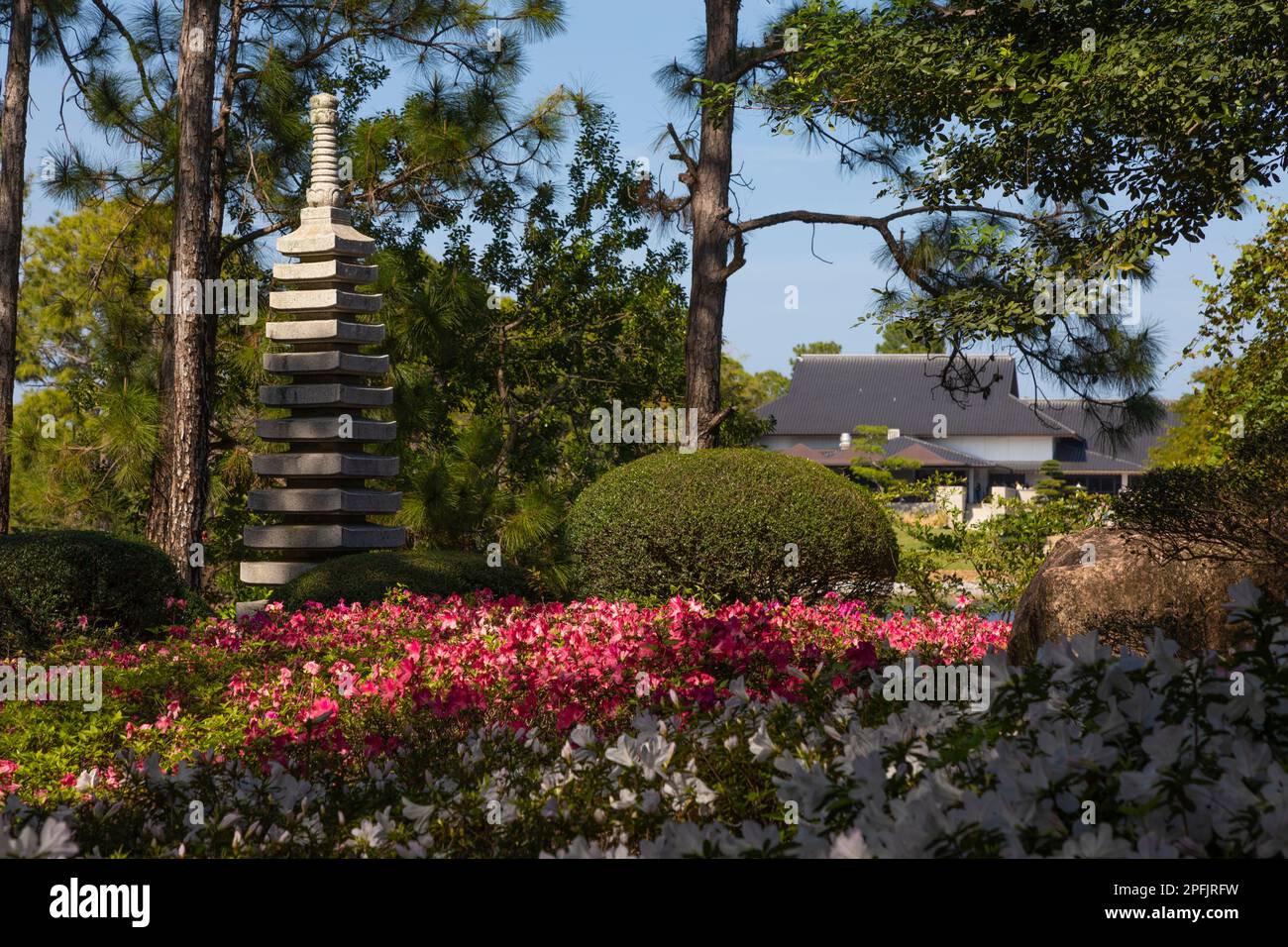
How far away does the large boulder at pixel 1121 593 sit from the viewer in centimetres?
585

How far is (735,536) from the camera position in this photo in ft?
34.0

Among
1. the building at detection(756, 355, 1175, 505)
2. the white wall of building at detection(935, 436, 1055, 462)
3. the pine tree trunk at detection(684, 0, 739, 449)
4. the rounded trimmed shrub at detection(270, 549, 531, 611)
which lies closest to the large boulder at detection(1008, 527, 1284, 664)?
the rounded trimmed shrub at detection(270, 549, 531, 611)

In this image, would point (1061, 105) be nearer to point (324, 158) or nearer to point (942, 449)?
point (324, 158)

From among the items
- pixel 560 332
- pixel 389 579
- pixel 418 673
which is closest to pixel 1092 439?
pixel 560 332

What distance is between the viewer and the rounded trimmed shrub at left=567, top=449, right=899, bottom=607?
34.0ft

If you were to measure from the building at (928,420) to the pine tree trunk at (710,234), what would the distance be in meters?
32.3

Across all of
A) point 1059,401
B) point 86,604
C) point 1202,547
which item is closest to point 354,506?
point 86,604

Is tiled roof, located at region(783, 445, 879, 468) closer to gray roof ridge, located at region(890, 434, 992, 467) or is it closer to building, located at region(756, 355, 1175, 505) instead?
building, located at region(756, 355, 1175, 505)

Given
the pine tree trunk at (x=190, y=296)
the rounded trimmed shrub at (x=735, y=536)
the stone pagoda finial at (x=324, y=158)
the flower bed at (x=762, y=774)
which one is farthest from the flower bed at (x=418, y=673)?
the stone pagoda finial at (x=324, y=158)

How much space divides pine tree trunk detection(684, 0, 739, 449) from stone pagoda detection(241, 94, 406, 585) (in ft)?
11.8

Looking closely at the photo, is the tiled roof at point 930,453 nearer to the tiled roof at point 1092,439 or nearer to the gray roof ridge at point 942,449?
the gray roof ridge at point 942,449

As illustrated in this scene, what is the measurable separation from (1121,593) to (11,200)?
13823 millimetres

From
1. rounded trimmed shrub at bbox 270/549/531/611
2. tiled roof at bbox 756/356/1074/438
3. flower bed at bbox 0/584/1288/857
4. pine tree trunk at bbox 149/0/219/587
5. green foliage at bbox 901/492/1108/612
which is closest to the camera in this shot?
flower bed at bbox 0/584/1288/857
